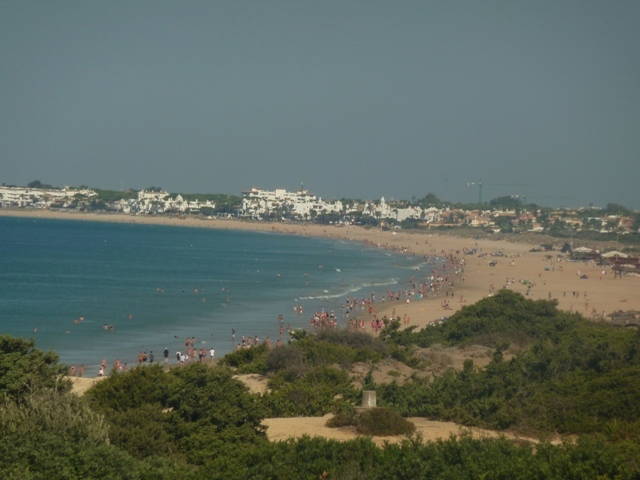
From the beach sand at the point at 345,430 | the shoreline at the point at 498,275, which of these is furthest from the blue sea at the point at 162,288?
the beach sand at the point at 345,430

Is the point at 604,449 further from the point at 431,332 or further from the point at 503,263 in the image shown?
the point at 503,263

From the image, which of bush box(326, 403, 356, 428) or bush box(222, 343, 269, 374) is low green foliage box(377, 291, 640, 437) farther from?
bush box(222, 343, 269, 374)

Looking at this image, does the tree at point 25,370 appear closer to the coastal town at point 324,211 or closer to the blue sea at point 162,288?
the blue sea at point 162,288

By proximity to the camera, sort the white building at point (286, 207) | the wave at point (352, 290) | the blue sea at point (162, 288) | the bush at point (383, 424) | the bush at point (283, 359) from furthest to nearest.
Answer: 1. the white building at point (286, 207)
2. the wave at point (352, 290)
3. the blue sea at point (162, 288)
4. the bush at point (283, 359)
5. the bush at point (383, 424)

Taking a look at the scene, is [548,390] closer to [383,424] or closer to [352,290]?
[383,424]

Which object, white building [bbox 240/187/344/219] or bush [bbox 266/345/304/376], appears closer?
bush [bbox 266/345/304/376]

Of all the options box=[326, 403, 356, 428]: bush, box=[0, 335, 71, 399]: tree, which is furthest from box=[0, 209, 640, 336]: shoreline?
box=[0, 335, 71, 399]: tree
